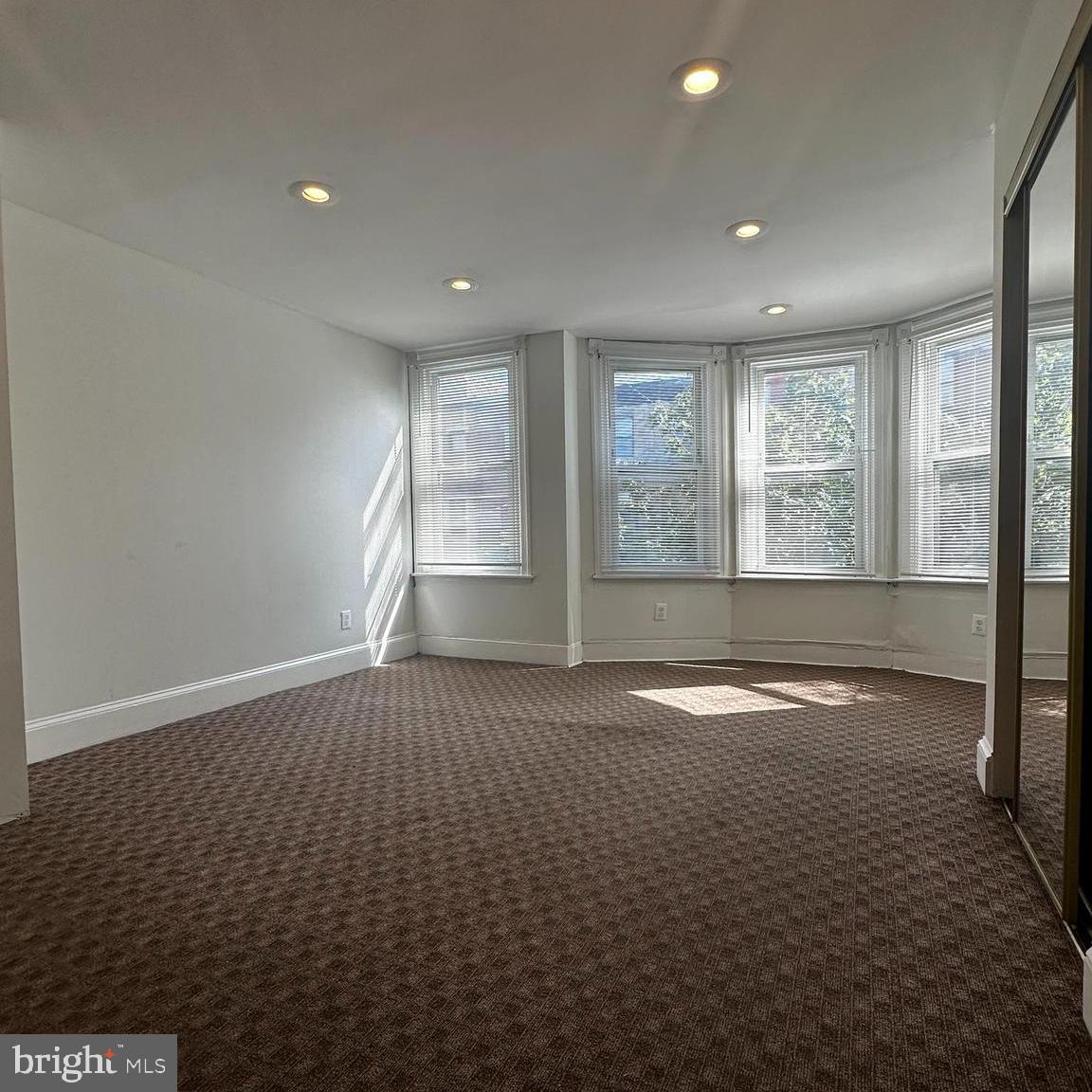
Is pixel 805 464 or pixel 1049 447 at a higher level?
pixel 805 464

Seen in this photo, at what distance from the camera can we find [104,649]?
3.45 m

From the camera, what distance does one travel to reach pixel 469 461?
218 inches

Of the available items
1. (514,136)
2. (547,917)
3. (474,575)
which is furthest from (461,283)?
(547,917)

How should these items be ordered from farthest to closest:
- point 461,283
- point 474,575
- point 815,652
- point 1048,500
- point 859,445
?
point 474,575, point 815,652, point 859,445, point 461,283, point 1048,500

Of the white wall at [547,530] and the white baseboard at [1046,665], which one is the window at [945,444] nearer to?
the white wall at [547,530]

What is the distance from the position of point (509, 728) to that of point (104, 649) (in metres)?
2.05

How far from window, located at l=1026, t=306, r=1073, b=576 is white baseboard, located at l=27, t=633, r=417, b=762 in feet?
13.0

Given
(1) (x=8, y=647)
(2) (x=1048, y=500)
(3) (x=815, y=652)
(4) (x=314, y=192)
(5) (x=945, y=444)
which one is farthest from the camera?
(3) (x=815, y=652)

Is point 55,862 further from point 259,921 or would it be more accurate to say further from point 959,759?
point 959,759

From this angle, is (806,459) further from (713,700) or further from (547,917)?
(547,917)

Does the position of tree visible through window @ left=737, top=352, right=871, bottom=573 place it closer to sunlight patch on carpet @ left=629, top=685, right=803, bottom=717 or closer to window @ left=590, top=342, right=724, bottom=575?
window @ left=590, top=342, right=724, bottom=575

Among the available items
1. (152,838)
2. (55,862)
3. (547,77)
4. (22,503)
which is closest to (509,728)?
(152,838)

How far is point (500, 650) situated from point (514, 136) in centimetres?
372

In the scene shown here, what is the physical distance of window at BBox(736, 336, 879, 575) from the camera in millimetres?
5055
